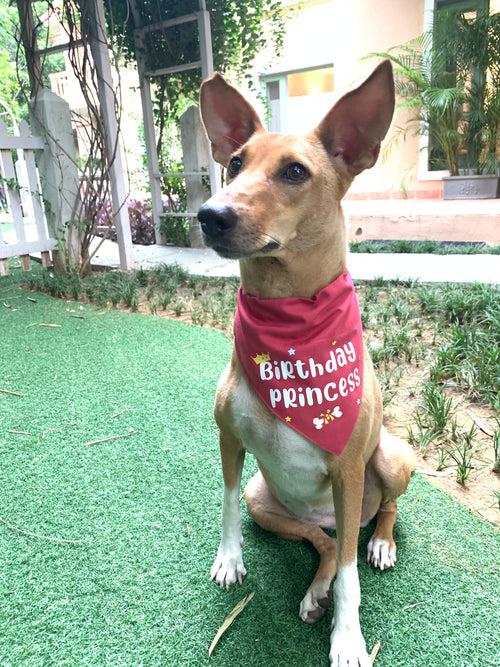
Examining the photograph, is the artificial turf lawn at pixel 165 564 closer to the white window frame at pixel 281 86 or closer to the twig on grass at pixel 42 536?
the twig on grass at pixel 42 536

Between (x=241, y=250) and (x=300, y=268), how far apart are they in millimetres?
Answer: 238

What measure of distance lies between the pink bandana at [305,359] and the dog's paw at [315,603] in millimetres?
556

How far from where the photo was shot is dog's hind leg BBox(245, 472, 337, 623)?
168 centimetres

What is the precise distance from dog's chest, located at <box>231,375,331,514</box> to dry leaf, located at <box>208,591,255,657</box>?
40cm

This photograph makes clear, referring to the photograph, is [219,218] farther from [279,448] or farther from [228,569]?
[228,569]

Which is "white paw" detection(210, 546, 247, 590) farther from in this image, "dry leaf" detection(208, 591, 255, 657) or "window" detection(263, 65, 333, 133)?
"window" detection(263, 65, 333, 133)

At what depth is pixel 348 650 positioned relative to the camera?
59.8 inches

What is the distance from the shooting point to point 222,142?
6.32 ft

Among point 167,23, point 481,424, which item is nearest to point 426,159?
point 167,23

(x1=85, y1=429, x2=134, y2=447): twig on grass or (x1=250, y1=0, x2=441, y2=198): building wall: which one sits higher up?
(x1=250, y1=0, x2=441, y2=198): building wall

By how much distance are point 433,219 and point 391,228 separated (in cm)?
63

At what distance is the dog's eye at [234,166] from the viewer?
5.67 feet

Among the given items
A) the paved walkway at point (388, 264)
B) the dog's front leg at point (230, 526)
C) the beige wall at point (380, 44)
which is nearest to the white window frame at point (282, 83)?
the beige wall at point (380, 44)

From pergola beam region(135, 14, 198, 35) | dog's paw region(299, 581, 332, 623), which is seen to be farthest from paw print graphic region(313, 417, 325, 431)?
pergola beam region(135, 14, 198, 35)
